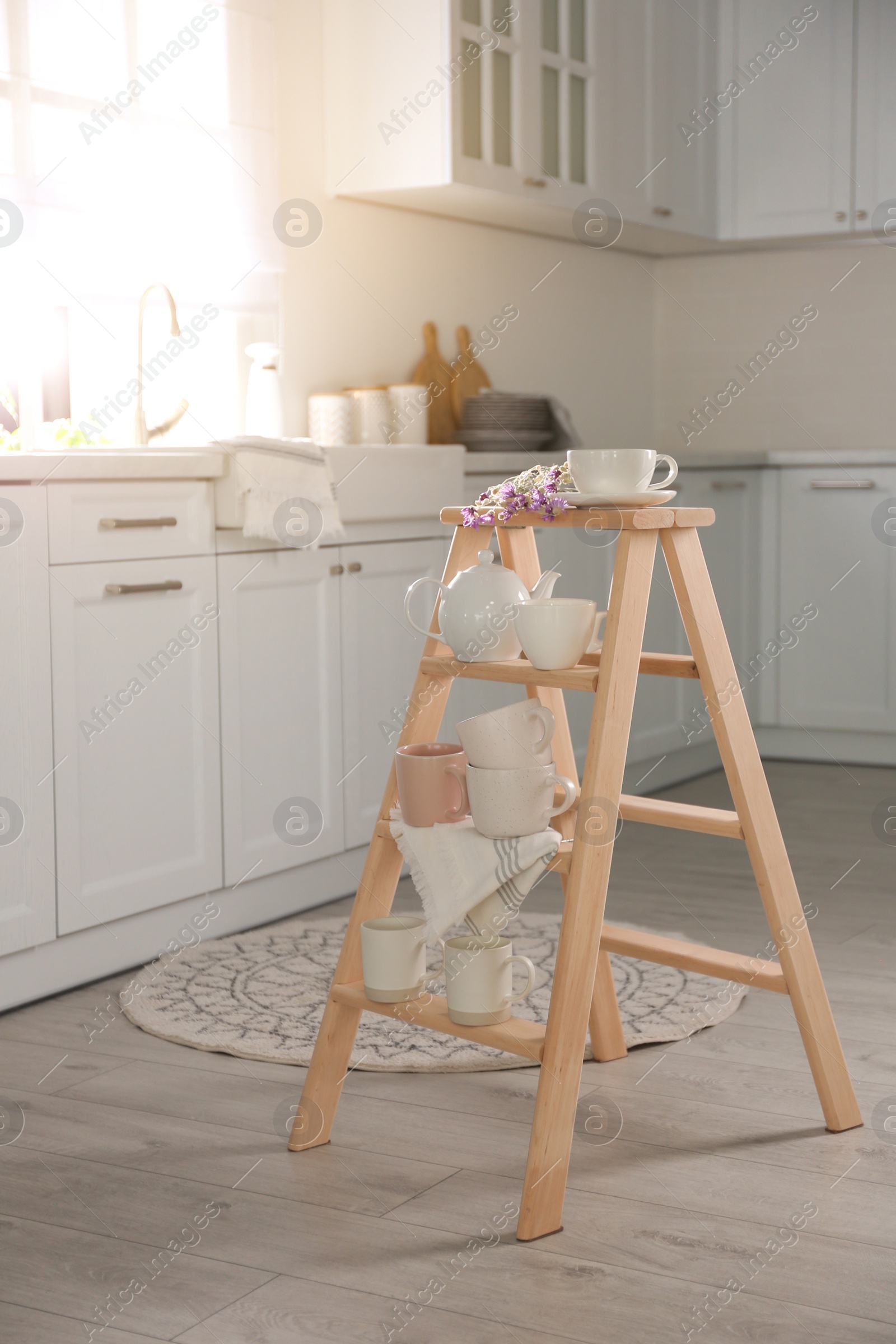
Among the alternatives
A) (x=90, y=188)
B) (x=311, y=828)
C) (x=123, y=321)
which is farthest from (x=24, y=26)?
(x=311, y=828)

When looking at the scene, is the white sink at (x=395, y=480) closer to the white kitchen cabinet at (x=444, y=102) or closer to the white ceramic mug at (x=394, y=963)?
the white kitchen cabinet at (x=444, y=102)

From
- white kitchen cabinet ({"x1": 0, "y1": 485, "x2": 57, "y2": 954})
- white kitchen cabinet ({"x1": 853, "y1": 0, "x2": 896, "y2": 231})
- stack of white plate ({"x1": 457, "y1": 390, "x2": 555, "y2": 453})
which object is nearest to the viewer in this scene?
white kitchen cabinet ({"x1": 0, "y1": 485, "x2": 57, "y2": 954})

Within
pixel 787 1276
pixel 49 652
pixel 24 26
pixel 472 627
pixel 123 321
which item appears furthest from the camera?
pixel 123 321

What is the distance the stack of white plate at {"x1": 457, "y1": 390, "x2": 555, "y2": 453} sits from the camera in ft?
13.2

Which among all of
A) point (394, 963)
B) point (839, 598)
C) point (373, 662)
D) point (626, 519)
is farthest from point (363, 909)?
point (839, 598)

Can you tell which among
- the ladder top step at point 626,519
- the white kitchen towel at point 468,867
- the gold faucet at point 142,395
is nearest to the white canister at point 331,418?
the gold faucet at point 142,395

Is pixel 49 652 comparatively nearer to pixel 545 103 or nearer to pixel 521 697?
pixel 521 697

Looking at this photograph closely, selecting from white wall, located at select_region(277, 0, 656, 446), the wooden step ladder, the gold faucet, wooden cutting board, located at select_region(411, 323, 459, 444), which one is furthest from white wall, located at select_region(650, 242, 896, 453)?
the wooden step ladder

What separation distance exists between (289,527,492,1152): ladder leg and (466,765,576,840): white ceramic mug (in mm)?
173

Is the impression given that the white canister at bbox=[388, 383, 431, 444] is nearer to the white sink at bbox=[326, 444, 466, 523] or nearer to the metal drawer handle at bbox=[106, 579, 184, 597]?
the white sink at bbox=[326, 444, 466, 523]

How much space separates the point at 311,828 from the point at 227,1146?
1.20 meters

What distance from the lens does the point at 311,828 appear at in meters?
3.16

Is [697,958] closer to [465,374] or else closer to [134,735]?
[134,735]

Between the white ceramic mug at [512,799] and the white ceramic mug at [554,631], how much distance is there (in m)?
0.14
